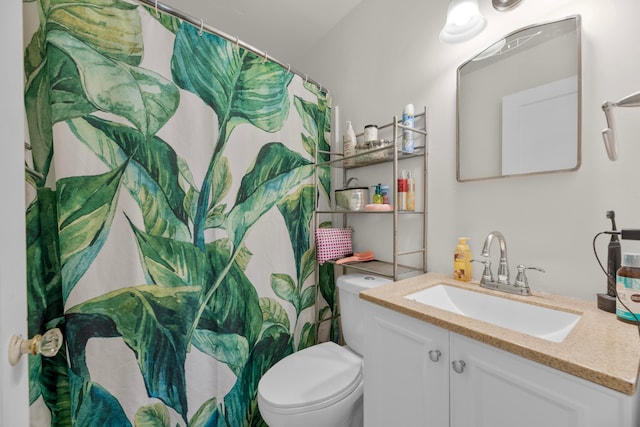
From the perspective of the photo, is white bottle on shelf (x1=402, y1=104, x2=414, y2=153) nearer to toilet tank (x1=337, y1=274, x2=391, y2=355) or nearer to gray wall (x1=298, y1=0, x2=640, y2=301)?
gray wall (x1=298, y1=0, x2=640, y2=301)

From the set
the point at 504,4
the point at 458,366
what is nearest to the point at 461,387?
the point at 458,366

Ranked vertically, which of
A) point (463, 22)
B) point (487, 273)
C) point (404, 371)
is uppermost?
point (463, 22)

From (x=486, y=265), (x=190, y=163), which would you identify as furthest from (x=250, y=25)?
(x=486, y=265)

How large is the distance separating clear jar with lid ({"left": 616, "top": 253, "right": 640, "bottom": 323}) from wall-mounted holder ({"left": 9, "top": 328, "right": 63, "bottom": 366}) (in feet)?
4.32

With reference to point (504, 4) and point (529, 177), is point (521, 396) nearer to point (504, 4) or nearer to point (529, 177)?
point (529, 177)

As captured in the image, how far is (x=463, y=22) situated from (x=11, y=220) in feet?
4.92

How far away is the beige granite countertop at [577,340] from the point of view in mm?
489

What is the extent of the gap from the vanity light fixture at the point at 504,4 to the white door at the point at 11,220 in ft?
4.67

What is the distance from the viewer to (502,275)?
37.9 inches

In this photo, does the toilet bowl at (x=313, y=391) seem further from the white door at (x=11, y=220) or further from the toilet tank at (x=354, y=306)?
the white door at (x=11, y=220)

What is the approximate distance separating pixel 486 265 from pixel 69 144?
159 centimetres

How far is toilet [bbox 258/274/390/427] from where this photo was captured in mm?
983

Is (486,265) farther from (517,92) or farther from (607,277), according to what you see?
(517,92)

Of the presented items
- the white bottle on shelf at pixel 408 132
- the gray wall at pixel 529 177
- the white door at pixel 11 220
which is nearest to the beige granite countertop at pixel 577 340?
the gray wall at pixel 529 177
